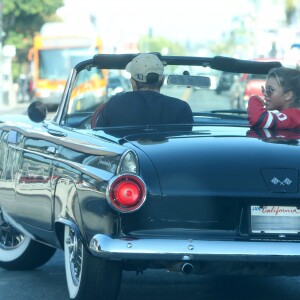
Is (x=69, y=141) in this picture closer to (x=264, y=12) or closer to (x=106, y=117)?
(x=106, y=117)

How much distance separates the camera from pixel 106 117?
6.94 meters

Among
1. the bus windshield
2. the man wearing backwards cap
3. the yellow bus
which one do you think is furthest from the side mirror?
the bus windshield

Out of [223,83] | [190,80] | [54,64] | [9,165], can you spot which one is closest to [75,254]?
[9,165]

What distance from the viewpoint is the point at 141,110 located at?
22.7 ft

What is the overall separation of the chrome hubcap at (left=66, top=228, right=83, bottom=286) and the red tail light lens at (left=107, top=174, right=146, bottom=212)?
585 mm

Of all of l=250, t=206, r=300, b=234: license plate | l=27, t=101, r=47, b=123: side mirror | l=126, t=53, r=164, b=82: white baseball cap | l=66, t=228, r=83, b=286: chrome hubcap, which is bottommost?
l=66, t=228, r=83, b=286: chrome hubcap

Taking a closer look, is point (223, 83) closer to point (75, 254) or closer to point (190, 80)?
point (190, 80)

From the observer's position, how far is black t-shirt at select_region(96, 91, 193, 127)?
271 inches

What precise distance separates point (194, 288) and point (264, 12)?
114 metres

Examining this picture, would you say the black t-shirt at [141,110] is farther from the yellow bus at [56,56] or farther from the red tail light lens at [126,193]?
the yellow bus at [56,56]

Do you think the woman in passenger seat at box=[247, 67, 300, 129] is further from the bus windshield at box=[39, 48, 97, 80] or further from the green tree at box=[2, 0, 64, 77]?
the green tree at box=[2, 0, 64, 77]

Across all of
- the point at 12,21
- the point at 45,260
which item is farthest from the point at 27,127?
the point at 12,21

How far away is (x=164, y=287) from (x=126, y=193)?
1.77m

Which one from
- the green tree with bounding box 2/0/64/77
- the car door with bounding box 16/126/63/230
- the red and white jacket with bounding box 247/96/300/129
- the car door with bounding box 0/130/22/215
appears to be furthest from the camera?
the green tree with bounding box 2/0/64/77
